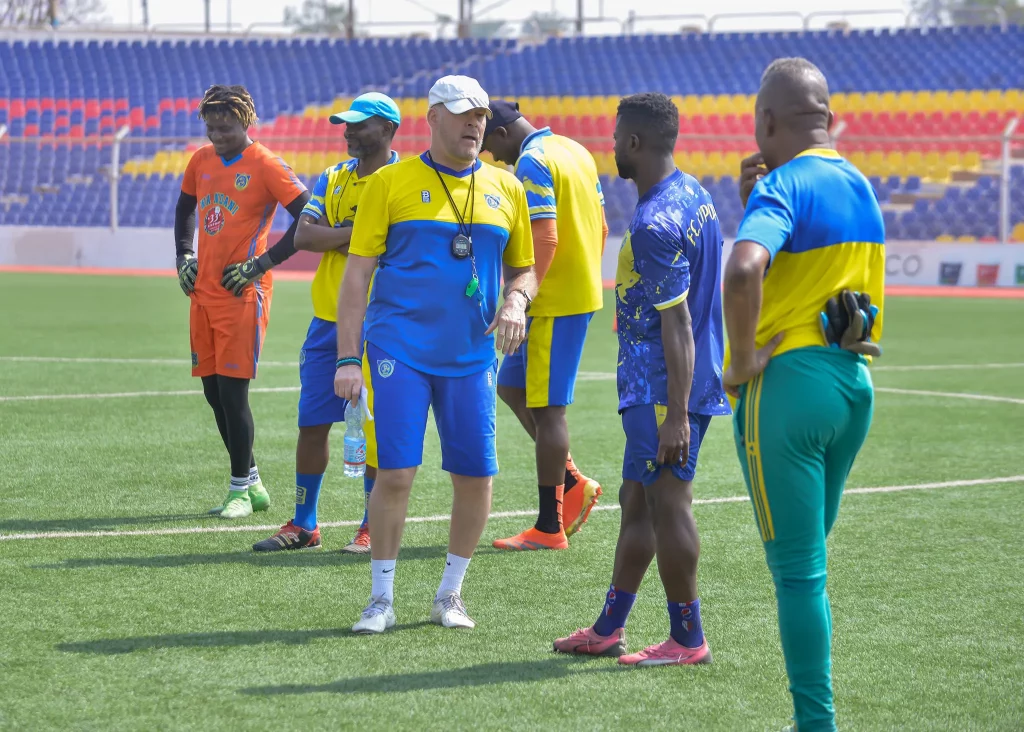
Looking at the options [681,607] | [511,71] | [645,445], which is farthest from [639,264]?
[511,71]

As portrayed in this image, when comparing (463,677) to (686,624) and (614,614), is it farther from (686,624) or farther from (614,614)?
(686,624)

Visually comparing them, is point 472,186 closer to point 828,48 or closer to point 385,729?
point 385,729

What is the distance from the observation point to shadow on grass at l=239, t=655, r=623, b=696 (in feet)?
14.1

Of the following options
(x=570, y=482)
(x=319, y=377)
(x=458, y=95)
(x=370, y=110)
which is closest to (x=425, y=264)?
(x=458, y=95)

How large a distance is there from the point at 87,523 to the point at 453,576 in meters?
2.50

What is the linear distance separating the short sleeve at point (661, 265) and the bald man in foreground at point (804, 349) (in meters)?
0.74

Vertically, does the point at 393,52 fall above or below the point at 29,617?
above

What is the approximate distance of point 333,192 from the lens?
626cm

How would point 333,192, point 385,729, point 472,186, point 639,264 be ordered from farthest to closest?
point 333,192, point 472,186, point 639,264, point 385,729

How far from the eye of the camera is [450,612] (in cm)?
505

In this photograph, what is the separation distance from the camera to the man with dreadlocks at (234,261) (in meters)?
Result: 6.94

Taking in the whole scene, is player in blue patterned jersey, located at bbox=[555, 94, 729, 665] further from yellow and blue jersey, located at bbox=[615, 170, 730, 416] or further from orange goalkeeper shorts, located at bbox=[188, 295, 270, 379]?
orange goalkeeper shorts, located at bbox=[188, 295, 270, 379]

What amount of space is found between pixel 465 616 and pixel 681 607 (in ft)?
3.00

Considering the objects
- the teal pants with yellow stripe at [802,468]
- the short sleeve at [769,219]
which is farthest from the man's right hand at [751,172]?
the teal pants with yellow stripe at [802,468]
